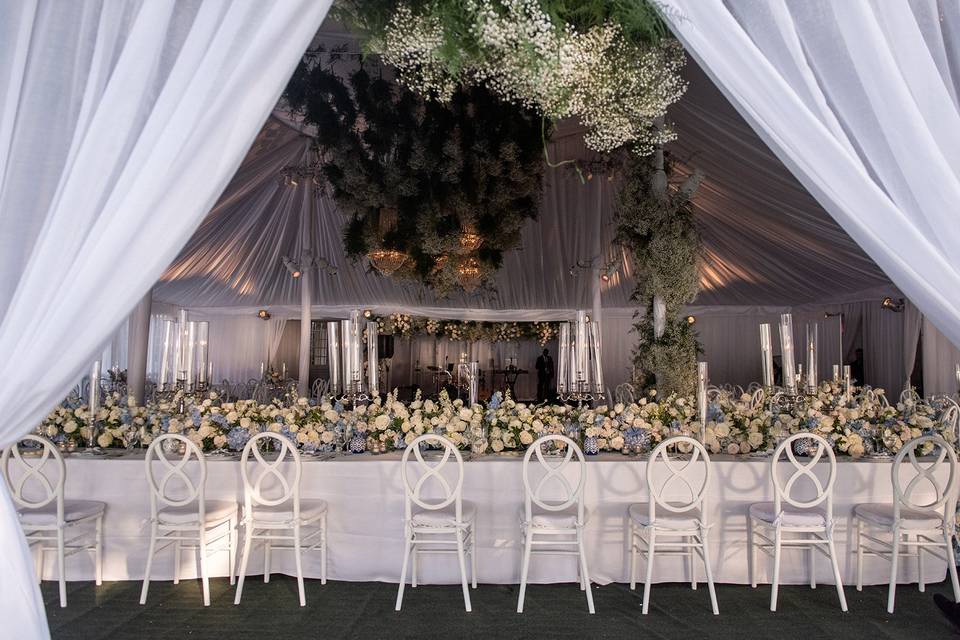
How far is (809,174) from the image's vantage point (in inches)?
86.8

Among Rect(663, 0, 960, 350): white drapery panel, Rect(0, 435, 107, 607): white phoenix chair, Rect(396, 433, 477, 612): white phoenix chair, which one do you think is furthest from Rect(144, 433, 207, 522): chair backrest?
Rect(663, 0, 960, 350): white drapery panel

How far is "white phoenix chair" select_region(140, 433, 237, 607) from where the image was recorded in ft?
13.4

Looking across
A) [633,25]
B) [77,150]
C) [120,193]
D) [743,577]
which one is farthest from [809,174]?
[743,577]

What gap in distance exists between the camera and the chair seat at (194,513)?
4148mm

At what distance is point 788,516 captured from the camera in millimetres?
4062

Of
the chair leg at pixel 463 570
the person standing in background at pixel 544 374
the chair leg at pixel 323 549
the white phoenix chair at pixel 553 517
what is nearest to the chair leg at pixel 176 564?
the chair leg at pixel 323 549

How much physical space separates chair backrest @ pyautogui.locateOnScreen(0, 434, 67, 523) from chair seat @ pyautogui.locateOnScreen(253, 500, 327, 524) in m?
1.09

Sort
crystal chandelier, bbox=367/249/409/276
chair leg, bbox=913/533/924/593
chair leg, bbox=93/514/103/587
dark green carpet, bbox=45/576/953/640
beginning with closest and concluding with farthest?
dark green carpet, bbox=45/576/953/640 < chair leg, bbox=913/533/924/593 < chair leg, bbox=93/514/103/587 < crystal chandelier, bbox=367/249/409/276

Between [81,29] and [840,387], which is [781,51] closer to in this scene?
[81,29]

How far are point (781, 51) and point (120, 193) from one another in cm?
203

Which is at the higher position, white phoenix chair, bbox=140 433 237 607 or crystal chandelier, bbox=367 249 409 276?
crystal chandelier, bbox=367 249 409 276

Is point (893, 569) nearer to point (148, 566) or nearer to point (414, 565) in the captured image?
point (414, 565)

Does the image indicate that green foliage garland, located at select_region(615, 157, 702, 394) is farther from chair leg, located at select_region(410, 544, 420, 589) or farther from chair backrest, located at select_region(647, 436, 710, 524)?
chair leg, located at select_region(410, 544, 420, 589)

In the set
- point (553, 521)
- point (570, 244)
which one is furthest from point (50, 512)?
Result: point (570, 244)
